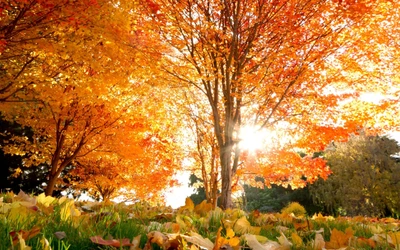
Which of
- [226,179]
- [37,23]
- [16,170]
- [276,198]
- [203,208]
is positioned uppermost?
[37,23]

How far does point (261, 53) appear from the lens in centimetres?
822

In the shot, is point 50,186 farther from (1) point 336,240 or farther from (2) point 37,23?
(1) point 336,240

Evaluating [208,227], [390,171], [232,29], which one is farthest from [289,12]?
[390,171]

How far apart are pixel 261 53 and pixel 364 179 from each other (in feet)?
57.3

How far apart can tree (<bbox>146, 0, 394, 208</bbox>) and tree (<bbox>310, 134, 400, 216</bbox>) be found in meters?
15.2

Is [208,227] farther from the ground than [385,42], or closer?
closer

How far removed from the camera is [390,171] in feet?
74.6

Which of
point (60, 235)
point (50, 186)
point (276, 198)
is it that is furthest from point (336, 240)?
point (276, 198)

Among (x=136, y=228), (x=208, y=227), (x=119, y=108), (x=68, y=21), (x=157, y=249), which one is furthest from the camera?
(x=119, y=108)

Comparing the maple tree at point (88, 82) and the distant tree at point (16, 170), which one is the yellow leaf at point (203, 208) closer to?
the maple tree at point (88, 82)

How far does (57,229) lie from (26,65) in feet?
28.7

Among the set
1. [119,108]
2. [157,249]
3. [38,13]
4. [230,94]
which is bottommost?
[157,249]

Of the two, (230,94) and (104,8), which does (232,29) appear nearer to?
(230,94)

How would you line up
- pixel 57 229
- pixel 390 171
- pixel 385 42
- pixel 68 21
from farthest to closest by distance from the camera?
1. pixel 390 171
2. pixel 385 42
3. pixel 68 21
4. pixel 57 229
